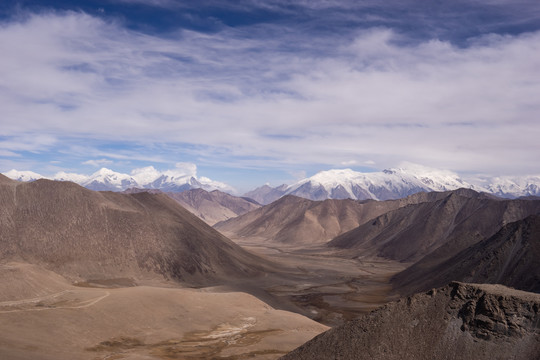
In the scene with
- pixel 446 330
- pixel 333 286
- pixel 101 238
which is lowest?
pixel 333 286

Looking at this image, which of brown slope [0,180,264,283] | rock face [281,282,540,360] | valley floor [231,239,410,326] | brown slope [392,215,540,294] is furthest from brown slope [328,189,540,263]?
rock face [281,282,540,360]

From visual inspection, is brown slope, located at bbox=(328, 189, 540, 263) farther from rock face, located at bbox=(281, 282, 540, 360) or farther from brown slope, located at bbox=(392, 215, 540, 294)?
rock face, located at bbox=(281, 282, 540, 360)

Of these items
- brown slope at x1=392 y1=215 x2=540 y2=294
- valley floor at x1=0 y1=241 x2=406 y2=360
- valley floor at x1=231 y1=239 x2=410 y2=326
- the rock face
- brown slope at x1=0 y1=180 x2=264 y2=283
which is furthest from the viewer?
brown slope at x1=0 y1=180 x2=264 y2=283

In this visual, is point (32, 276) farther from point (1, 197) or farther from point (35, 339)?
point (1, 197)

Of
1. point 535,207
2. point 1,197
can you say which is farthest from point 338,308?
point 535,207

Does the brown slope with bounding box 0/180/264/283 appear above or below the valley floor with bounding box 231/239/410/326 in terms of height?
above

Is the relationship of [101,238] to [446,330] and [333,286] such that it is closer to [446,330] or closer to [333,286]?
[333,286]

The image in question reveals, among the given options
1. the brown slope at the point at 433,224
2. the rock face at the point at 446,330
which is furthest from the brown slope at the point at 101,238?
the rock face at the point at 446,330

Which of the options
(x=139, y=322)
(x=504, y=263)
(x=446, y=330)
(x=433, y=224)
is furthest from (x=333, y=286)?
(x=446, y=330)
